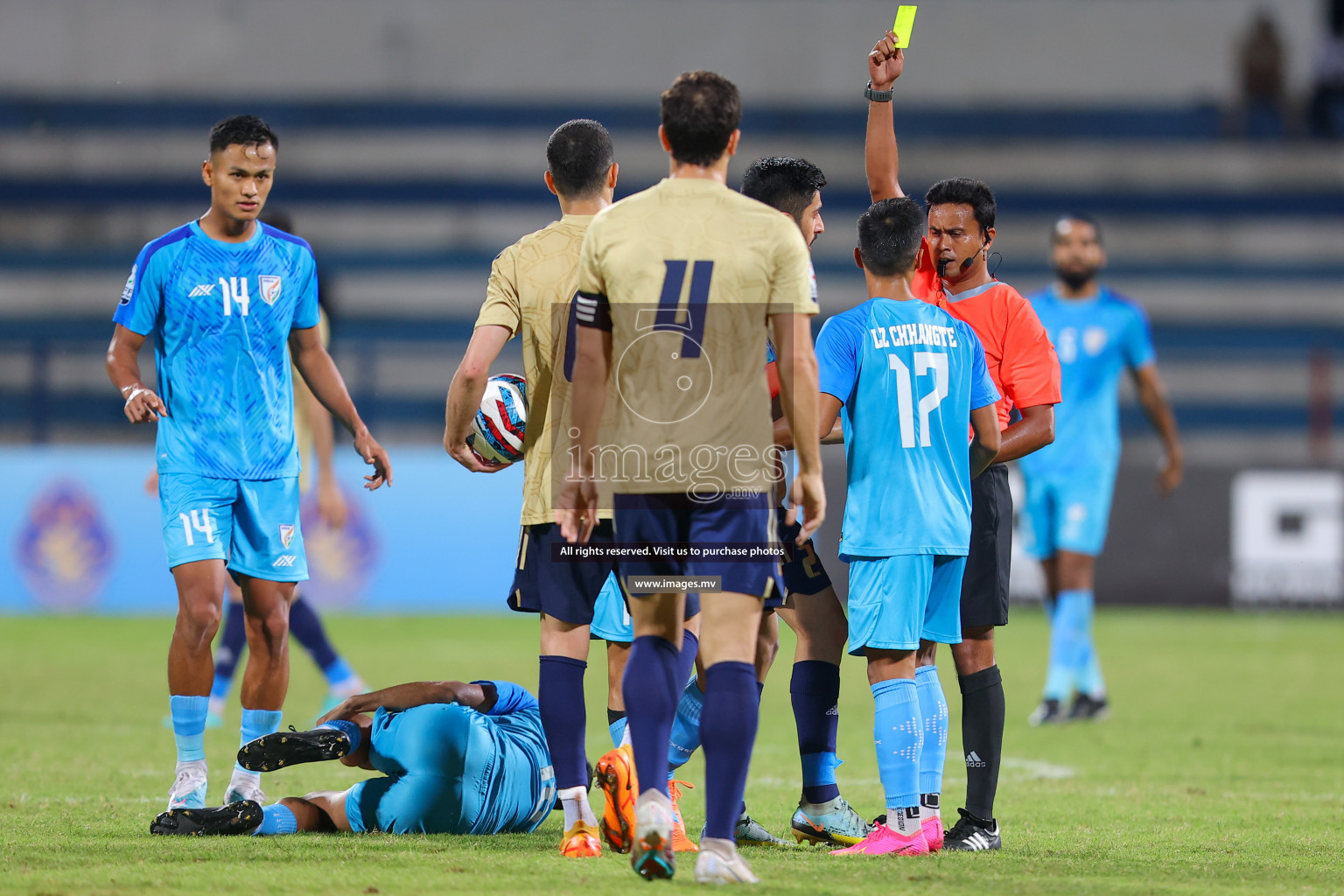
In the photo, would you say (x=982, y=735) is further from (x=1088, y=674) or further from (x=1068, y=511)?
(x=1068, y=511)

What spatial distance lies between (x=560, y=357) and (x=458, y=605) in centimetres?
946

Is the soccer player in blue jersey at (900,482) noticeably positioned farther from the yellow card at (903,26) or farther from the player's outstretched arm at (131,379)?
the player's outstretched arm at (131,379)

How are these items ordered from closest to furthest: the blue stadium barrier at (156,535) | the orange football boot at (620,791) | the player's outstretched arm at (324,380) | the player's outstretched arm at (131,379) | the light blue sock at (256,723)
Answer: the orange football boot at (620,791)
the player's outstretched arm at (131,379)
the light blue sock at (256,723)
the player's outstretched arm at (324,380)
the blue stadium barrier at (156,535)

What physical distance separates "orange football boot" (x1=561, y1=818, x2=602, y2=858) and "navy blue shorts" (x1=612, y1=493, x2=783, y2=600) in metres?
0.78

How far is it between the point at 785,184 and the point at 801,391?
1117 mm

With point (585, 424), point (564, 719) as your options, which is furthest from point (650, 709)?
point (585, 424)

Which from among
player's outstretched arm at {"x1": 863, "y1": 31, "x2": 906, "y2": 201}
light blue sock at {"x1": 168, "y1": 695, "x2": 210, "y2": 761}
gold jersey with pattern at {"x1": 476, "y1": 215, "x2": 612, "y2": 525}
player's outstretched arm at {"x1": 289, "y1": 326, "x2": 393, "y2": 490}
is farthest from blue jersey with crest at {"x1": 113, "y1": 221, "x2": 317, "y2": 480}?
player's outstretched arm at {"x1": 863, "y1": 31, "x2": 906, "y2": 201}

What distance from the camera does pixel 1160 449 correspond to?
1609cm

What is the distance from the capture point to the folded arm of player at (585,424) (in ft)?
12.6

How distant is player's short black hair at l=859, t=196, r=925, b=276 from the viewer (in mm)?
4293

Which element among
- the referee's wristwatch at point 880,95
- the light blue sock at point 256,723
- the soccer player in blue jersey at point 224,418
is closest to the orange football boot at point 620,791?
the soccer player in blue jersey at point 224,418

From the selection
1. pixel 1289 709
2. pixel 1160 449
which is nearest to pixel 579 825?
pixel 1289 709

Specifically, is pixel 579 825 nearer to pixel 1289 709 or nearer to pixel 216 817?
pixel 216 817

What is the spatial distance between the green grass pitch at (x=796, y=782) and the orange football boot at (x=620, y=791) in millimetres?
94
